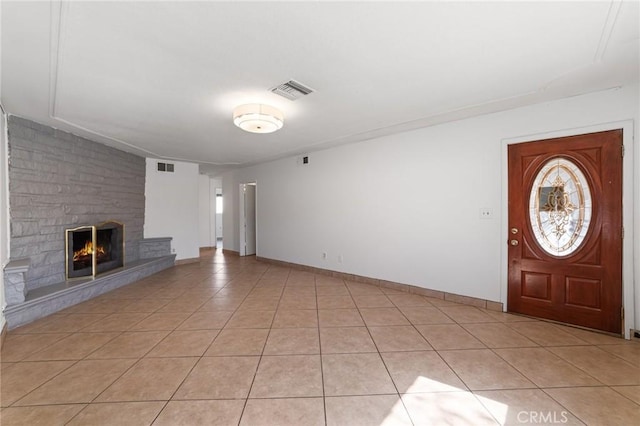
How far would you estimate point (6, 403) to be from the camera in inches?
68.9

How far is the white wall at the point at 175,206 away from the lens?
5.97 m

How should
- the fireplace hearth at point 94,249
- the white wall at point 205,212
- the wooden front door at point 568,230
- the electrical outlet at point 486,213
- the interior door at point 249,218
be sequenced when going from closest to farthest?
the wooden front door at point 568,230 < the electrical outlet at point 486,213 < the fireplace hearth at point 94,249 < the interior door at point 249,218 < the white wall at point 205,212

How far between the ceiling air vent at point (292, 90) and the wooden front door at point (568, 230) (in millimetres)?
2746

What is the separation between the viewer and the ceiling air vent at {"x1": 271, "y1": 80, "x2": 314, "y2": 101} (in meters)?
2.51

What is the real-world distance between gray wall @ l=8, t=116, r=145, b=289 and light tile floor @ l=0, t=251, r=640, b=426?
3.12 feet

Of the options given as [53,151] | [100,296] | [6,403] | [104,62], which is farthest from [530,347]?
[53,151]

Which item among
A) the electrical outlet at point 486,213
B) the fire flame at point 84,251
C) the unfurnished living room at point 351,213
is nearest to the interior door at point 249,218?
the unfurnished living room at point 351,213

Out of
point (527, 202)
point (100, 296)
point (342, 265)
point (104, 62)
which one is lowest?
point (100, 296)

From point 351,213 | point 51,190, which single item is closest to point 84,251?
point 51,190

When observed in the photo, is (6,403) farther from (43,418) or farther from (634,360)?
(634,360)

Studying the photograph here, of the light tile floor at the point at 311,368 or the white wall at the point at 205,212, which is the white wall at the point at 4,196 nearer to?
the light tile floor at the point at 311,368

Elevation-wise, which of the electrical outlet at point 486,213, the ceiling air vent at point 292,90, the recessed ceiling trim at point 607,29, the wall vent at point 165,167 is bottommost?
the electrical outlet at point 486,213

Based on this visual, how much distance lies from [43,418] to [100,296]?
9.68 feet

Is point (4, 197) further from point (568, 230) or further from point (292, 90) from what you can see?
point (568, 230)
